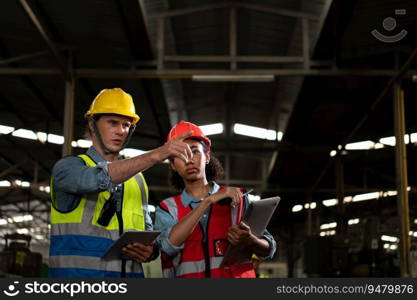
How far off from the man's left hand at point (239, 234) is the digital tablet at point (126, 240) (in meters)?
0.33

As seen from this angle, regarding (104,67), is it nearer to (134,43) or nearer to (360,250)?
(134,43)

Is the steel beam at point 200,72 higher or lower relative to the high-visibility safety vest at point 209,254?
higher

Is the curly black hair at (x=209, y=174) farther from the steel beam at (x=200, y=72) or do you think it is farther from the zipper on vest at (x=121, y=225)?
the steel beam at (x=200, y=72)

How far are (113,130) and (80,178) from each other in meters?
0.42

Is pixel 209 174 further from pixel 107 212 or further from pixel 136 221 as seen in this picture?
pixel 107 212

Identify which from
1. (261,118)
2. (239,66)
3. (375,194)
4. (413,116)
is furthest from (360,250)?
(375,194)

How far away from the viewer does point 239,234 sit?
2.96m

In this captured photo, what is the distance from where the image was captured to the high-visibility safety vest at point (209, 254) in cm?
306

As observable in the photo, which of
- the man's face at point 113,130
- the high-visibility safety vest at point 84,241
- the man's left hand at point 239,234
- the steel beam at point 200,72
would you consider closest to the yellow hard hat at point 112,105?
the man's face at point 113,130

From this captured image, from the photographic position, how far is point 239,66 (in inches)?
559

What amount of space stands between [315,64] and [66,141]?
13.8 ft

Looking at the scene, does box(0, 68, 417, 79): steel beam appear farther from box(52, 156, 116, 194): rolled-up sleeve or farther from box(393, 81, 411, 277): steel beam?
box(52, 156, 116, 194): rolled-up sleeve

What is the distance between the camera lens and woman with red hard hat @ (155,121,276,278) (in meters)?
2.96

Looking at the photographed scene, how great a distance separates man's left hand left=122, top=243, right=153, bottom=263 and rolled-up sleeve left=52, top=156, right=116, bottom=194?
0.29 metres
